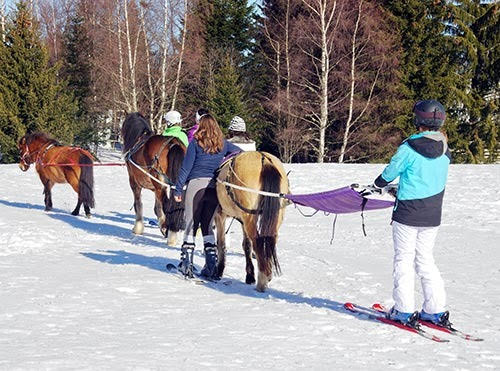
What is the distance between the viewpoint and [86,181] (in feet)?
37.3

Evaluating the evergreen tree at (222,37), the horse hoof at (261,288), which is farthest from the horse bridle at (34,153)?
the evergreen tree at (222,37)

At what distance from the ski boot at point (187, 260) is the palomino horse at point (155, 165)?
2.00 m

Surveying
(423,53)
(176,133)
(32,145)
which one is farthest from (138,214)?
(423,53)

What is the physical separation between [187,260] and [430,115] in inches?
130

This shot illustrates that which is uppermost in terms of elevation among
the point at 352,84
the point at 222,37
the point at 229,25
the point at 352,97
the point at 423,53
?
the point at 229,25

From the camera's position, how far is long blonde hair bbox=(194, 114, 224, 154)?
6559mm

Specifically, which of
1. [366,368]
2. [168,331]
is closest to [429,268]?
[366,368]

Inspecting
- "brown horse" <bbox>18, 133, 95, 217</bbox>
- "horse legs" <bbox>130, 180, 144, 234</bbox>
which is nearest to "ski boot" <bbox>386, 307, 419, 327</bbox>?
"horse legs" <bbox>130, 180, 144, 234</bbox>

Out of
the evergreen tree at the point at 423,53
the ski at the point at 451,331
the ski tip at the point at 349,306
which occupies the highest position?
the evergreen tree at the point at 423,53

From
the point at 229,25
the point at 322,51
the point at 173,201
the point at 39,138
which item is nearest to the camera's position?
the point at 173,201

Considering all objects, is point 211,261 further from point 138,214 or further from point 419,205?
point 138,214

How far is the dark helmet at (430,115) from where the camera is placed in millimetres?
4742

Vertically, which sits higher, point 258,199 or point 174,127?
point 174,127

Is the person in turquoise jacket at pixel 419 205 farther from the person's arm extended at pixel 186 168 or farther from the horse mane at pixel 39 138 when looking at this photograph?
the horse mane at pixel 39 138
